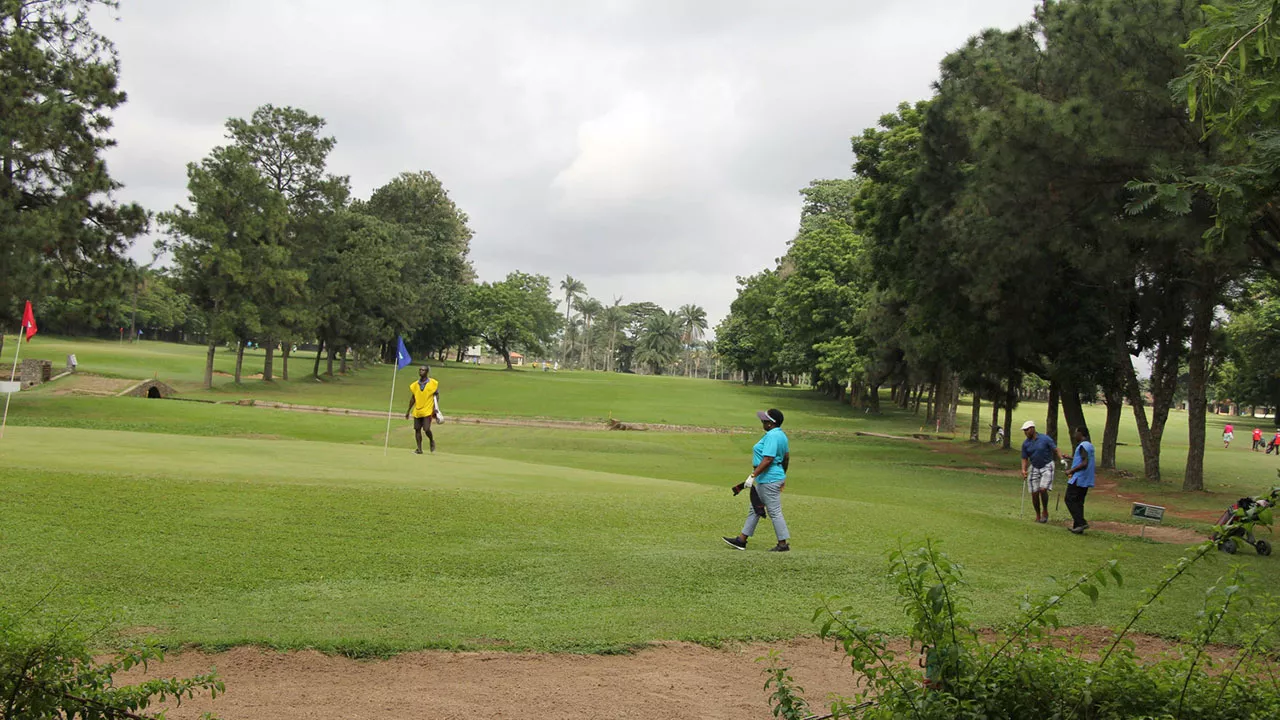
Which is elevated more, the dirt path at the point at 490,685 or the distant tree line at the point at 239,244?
the distant tree line at the point at 239,244

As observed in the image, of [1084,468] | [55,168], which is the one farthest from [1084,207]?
[55,168]

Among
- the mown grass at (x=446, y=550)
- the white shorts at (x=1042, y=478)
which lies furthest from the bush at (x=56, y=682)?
the white shorts at (x=1042, y=478)

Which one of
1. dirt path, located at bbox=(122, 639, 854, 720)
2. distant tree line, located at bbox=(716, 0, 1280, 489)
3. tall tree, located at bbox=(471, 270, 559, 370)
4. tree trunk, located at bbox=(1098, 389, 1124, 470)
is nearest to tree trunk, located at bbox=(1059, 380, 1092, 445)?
distant tree line, located at bbox=(716, 0, 1280, 489)

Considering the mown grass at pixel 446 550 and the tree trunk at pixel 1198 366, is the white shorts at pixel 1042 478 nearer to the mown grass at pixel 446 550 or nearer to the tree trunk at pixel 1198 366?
the mown grass at pixel 446 550

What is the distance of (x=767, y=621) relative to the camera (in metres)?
9.63

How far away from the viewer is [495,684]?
7.43 metres

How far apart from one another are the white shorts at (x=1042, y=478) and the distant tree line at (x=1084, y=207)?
5.27 meters

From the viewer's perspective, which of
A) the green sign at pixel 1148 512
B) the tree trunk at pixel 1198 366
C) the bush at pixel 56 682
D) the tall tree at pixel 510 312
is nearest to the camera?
the bush at pixel 56 682

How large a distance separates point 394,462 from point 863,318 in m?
39.4

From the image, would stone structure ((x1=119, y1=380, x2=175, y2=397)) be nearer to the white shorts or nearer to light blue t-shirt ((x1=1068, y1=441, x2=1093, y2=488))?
the white shorts

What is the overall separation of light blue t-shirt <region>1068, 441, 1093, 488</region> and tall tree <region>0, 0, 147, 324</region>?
32.5 m

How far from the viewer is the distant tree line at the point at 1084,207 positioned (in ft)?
45.3

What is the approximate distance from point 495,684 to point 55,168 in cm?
3536

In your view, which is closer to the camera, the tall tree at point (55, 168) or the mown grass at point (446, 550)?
the mown grass at point (446, 550)
